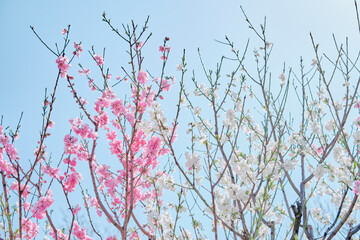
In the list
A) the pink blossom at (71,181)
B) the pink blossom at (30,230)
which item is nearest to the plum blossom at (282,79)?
the pink blossom at (71,181)

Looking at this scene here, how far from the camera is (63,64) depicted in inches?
148

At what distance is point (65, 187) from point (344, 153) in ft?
10.9

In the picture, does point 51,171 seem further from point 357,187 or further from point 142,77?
point 357,187

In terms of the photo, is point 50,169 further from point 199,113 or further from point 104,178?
point 199,113

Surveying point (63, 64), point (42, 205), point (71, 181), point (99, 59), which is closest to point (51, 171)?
point (71, 181)

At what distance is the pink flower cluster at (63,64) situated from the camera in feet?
12.3

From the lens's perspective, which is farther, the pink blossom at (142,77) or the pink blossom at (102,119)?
the pink blossom at (102,119)

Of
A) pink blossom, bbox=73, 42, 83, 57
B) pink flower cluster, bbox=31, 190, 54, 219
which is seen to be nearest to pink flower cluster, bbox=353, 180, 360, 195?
pink flower cluster, bbox=31, 190, 54, 219

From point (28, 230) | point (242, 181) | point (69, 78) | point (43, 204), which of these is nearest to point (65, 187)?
point (43, 204)

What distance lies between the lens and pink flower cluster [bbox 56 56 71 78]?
376cm

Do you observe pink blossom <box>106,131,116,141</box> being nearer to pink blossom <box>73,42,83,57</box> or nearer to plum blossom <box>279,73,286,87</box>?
pink blossom <box>73,42,83,57</box>

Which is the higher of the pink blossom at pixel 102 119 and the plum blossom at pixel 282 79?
the plum blossom at pixel 282 79

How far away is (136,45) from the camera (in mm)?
3643

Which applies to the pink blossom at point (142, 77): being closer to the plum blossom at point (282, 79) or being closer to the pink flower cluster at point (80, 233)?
the plum blossom at point (282, 79)
